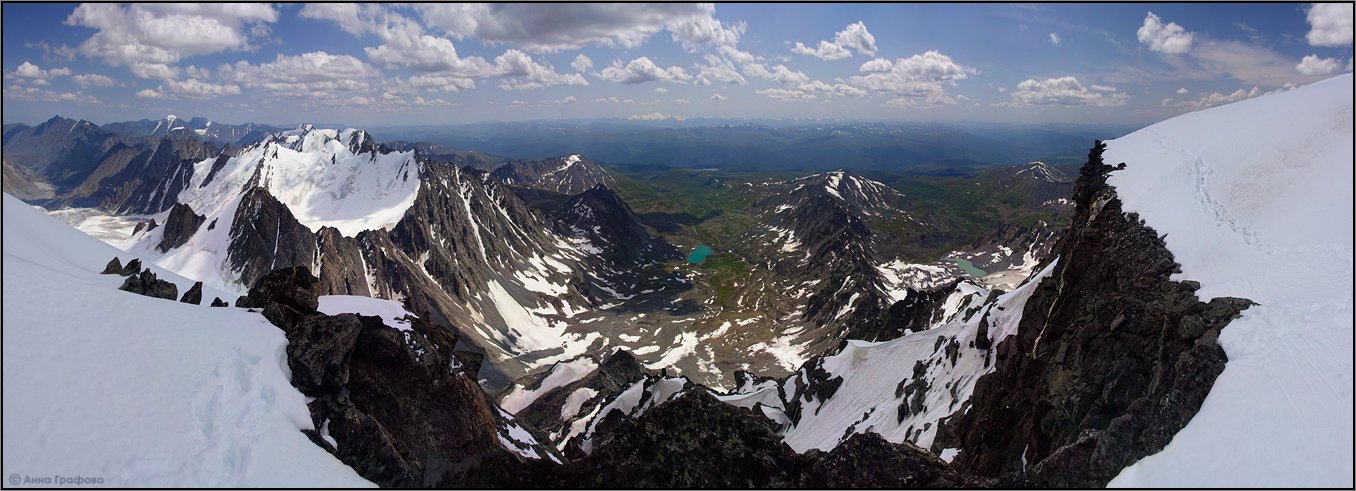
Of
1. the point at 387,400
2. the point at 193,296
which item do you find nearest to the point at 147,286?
the point at 193,296

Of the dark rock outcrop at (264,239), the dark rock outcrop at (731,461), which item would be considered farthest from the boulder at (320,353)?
the dark rock outcrop at (264,239)

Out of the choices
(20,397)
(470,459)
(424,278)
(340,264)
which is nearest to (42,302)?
(20,397)

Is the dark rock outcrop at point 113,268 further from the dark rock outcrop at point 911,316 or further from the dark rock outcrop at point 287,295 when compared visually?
the dark rock outcrop at point 911,316

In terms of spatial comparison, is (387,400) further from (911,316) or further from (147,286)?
(911,316)

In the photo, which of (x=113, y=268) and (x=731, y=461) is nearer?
(x=731, y=461)

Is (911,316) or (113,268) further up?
(113,268)

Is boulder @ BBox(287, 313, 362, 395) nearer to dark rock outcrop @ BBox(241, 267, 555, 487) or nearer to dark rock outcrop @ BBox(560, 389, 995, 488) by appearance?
dark rock outcrop @ BBox(241, 267, 555, 487)

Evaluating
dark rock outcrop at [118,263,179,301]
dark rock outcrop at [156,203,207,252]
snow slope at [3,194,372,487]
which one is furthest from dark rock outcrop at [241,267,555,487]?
dark rock outcrop at [156,203,207,252]
